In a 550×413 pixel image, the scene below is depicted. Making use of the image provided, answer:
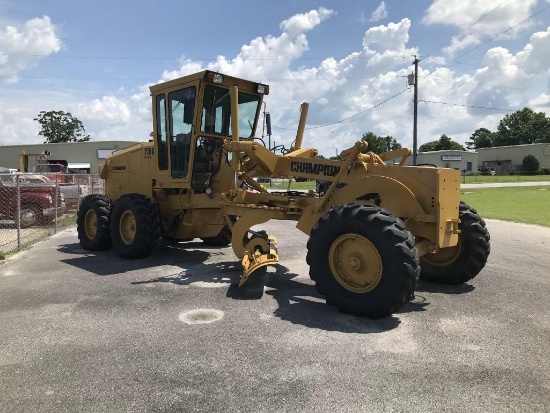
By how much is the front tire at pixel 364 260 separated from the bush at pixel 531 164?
7723cm

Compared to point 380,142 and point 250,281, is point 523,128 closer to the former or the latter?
point 380,142

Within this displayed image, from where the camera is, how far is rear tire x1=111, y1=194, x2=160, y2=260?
8.48 meters

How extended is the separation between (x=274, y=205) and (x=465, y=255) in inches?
115

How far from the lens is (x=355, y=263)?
522 cm

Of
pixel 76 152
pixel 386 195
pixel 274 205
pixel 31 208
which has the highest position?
pixel 76 152

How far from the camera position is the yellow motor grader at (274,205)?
5145 mm

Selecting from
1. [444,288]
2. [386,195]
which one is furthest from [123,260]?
[444,288]

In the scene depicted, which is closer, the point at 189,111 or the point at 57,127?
the point at 189,111

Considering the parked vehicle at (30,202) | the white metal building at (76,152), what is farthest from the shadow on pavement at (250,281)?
the white metal building at (76,152)

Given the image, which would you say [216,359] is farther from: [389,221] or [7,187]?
[7,187]

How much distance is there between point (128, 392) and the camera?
3453mm

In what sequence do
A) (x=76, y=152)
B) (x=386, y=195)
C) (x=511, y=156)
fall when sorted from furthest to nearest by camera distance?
1. (x=511, y=156)
2. (x=76, y=152)
3. (x=386, y=195)

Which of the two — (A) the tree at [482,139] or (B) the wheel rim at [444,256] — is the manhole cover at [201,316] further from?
(A) the tree at [482,139]

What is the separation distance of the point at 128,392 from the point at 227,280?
3.58 m
